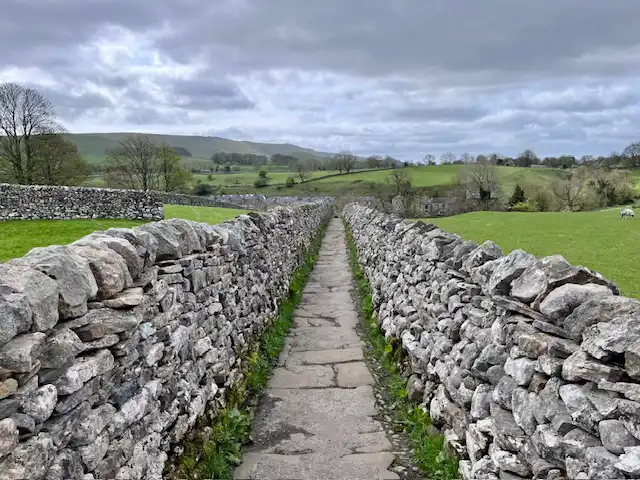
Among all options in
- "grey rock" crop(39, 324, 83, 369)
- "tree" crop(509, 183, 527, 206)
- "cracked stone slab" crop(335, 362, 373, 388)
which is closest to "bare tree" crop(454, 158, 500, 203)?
"tree" crop(509, 183, 527, 206)

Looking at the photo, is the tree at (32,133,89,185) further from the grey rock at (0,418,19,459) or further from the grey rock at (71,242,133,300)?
the grey rock at (0,418,19,459)

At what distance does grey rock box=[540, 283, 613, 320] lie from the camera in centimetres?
363

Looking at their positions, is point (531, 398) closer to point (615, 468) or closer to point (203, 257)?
point (615, 468)

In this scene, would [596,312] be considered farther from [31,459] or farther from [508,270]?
[31,459]

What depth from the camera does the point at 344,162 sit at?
391 feet

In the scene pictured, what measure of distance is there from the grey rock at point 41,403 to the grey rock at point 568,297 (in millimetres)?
3265

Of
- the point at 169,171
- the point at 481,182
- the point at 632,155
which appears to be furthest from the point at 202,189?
the point at 632,155

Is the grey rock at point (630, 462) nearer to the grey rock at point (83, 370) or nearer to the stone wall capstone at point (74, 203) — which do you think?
the grey rock at point (83, 370)

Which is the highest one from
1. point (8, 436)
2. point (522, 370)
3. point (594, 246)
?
point (8, 436)

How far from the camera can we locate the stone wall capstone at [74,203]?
21719 mm

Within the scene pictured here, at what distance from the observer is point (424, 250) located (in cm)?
804

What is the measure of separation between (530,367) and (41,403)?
10.4 ft

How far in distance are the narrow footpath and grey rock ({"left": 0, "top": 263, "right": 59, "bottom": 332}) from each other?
3103 millimetres

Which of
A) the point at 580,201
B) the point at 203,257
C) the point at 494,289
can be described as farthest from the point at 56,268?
the point at 580,201
